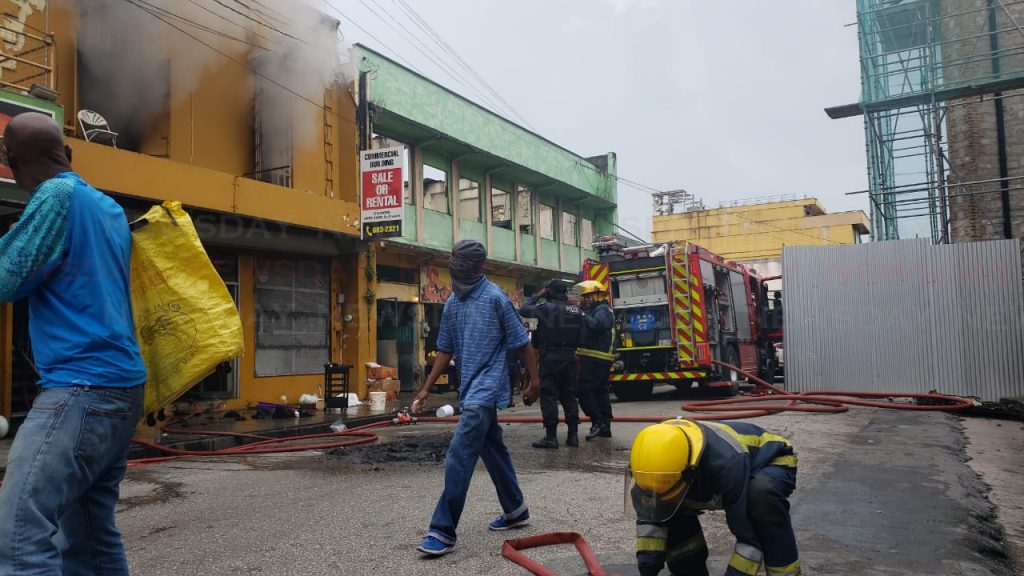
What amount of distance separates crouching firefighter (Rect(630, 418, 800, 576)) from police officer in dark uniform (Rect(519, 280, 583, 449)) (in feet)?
16.2

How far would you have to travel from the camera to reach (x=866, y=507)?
15.1 feet

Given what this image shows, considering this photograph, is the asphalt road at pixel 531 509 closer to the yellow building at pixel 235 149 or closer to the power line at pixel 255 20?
the yellow building at pixel 235 149

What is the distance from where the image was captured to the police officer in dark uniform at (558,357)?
7.70m

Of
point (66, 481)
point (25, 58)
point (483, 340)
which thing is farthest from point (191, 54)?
point (66, 481)

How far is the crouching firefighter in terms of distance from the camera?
2502mm

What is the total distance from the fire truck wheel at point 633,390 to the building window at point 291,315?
6234 mm

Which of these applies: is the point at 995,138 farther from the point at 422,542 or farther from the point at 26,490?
the point at 26,490

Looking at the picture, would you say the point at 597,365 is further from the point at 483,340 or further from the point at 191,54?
the point at 191,54

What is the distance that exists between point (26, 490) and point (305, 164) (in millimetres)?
14109

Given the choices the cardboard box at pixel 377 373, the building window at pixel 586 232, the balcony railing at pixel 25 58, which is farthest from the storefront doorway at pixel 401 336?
the building window at pixel 586 232

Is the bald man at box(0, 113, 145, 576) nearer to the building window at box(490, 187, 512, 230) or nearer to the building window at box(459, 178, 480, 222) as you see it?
the building window at box(459, 178, 480, 222)

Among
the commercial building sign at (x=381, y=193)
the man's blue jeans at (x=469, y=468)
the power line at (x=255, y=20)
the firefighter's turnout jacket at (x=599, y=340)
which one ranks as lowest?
the man's blue jeans at (x=469, y=468)

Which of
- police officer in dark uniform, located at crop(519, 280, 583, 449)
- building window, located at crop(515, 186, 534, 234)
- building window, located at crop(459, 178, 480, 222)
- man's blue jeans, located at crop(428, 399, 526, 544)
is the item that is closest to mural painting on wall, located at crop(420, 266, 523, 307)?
building window, located at crop(459, 178, 480, 222)

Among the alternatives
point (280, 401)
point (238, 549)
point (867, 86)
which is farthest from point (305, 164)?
point (238, 549)
